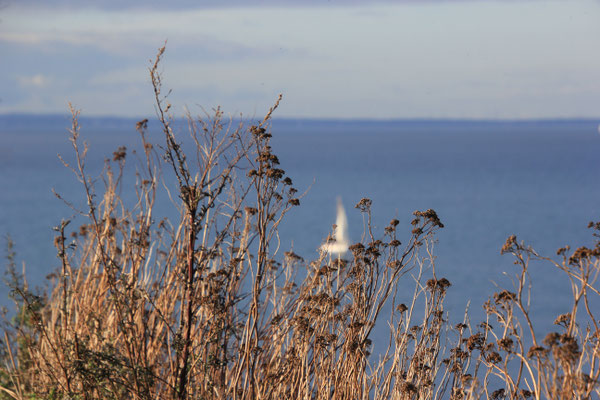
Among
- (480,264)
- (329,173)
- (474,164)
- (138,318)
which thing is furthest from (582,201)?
(138,318)

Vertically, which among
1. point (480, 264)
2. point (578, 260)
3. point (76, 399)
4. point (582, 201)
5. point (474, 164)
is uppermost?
point (474, 164)

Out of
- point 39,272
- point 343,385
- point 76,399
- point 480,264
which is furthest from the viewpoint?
point 480,264

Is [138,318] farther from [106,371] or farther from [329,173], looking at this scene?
[329,173]

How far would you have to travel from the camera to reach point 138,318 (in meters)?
3.59

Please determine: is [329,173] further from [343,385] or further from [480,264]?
[343,385]

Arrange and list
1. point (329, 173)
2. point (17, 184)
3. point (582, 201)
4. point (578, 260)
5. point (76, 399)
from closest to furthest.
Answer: point (578, 260) < point (76, 399) < point (582, 201) < point (17, 184) < point (329, 173)

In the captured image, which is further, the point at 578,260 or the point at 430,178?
the point at 430,178

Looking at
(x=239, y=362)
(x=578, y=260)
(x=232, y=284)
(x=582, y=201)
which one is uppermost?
(x=582, y=201)

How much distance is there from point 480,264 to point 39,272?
1556 cm

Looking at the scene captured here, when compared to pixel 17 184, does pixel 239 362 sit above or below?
below

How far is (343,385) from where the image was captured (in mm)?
2891

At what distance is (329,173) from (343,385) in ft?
212

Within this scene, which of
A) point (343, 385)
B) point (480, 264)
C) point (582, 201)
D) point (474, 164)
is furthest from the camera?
point (474, 164)

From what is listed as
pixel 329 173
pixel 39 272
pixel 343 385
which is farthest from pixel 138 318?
pixel 329 173
